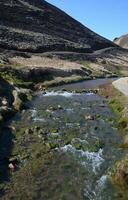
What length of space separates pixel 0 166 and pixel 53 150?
6.69 m

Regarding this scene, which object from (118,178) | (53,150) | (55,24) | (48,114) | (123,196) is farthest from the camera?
(55,24)

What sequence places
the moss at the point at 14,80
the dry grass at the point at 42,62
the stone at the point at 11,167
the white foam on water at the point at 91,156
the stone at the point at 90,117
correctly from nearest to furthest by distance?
the stone at the point at 11,167, the white foam on water at the point at 91,156, the stone at the point at 90,117, the moss at the point at 14,80, the dry grass at the point at 42,62

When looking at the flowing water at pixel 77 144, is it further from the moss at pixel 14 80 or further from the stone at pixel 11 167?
the moss at pixel 14 80

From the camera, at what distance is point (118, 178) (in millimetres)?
33562

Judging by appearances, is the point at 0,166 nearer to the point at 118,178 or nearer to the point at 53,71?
the point at 118,178

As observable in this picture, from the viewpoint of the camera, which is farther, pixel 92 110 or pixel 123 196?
pixel 92 110

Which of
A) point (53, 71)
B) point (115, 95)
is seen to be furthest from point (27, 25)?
point (115, 95)

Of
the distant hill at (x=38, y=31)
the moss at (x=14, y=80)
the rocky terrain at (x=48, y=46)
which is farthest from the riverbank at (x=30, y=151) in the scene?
the distant hill at (x=38, y=31)

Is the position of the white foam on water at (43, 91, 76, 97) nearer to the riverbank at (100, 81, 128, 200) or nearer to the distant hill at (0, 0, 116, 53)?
the riverbank at (100, 81, 128, 200)

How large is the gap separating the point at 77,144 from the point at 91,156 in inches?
144

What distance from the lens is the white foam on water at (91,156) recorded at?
37.9 meters

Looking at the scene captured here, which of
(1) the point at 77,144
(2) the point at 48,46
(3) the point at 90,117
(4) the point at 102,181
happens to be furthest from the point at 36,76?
(4) the point at 102,181

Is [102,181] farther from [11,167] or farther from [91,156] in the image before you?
[11,167]

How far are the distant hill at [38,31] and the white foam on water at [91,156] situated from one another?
90.5 m
